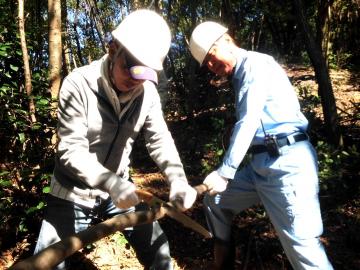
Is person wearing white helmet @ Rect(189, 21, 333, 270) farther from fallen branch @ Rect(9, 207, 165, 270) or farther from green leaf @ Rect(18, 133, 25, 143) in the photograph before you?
green leaf @ Rect(18, 133, 25, 143)

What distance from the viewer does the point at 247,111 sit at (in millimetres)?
2922

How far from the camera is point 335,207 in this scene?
498 centimetres

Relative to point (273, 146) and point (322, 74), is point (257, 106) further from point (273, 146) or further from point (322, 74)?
point (322, 74)

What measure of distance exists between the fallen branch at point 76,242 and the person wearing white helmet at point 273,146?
1.00 meters

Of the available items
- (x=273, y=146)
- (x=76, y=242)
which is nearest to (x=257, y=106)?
(x=273, y=146)

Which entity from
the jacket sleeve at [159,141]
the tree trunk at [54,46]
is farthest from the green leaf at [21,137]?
the jacket sleeve at [159,141]

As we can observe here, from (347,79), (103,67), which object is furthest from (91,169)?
(347,79)

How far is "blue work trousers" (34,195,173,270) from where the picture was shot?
254 cm

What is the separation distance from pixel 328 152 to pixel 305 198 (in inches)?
111

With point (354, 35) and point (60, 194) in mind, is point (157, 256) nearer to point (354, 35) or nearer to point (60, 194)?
point (60, 194)

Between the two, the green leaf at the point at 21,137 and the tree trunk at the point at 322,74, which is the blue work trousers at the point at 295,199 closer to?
the green leaf at the point at 21,137

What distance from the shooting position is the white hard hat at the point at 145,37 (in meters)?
2.22


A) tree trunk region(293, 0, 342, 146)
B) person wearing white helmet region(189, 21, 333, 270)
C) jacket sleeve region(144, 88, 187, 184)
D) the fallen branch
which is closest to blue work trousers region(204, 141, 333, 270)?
person wearing white helmet region(189, 21, 333, 270)

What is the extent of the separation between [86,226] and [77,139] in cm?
71
